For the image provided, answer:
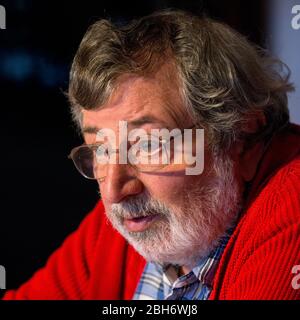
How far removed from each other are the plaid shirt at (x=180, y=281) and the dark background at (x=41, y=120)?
0.48 m

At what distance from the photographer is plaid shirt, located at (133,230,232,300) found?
1.27 m

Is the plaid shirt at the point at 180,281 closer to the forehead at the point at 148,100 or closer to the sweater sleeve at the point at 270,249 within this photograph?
the sweater sleeve at the point at 270,249

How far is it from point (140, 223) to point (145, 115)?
0.21m

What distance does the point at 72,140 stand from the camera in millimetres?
1756

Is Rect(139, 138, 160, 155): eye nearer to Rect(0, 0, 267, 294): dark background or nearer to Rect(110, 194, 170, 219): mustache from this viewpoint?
Rect(110, 194, 170, 219): mustache

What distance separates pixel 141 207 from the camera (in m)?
1.18

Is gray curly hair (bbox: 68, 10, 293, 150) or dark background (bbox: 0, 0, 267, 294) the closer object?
gray curly hair (bbox: 68, 10, 293, 150)

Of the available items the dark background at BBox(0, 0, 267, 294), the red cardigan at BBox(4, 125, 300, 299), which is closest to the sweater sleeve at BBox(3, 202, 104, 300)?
the red cardigan at BBox(4, 125, 300, 299)

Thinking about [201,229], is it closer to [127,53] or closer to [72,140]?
[127,53]

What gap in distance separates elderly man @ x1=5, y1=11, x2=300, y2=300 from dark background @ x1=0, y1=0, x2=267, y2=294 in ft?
0.73

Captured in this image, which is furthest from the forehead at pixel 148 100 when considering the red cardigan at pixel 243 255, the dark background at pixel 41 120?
the dark background at pixel 41 120

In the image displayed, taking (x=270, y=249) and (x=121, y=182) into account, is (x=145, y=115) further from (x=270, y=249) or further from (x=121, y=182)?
(x=270, y=249)

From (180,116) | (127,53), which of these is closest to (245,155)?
(180,116)
